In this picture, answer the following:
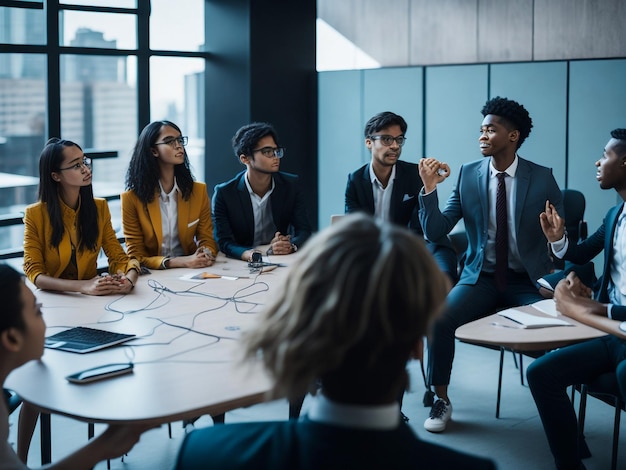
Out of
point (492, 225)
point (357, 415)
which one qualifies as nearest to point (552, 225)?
point (492, 225)

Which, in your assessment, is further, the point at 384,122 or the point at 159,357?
the point at 384,122

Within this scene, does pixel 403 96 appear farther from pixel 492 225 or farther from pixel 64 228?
pixel 64 228

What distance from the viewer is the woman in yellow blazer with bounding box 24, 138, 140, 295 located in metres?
3.81

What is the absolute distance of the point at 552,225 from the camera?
12.9 feet

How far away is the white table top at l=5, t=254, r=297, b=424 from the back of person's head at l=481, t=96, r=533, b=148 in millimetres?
1519

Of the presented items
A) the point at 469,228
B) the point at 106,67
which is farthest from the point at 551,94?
the point at 106,67

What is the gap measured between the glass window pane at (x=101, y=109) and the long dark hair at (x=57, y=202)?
199cm

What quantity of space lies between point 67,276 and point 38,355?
71.0 inches

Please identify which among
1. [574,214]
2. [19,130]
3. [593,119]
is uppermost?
[593,119]

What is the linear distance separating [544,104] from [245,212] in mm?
2429

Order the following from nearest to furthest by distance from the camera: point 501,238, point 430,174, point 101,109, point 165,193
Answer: point 501,238 → point 430,174 → point 165,193 → point 101,109

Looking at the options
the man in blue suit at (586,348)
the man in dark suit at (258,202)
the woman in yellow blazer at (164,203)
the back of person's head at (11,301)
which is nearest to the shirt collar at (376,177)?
the man in dark suit at (258,202)

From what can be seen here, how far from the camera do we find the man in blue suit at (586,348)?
3154 millimetres

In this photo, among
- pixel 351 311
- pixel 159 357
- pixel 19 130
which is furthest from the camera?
pixel 19 130
